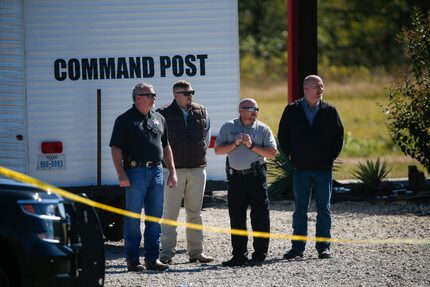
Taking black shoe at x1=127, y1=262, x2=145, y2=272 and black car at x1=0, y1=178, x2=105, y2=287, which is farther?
black shoe at x1=127, y1=262, x2=145, y2=272

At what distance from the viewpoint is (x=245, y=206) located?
36.3ft

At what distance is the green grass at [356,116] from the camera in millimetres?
24094

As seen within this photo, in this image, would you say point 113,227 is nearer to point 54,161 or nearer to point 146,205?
point 54,161

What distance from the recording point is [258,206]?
436 inches

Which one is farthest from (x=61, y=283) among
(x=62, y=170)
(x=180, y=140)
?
(x=62, y=170)

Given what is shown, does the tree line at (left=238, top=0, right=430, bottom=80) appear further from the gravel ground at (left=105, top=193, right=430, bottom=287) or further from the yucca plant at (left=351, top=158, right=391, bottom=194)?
the gravel ground at (left=105, top=193, right=430, bottom=287)

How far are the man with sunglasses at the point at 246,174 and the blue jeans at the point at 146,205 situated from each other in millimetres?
745

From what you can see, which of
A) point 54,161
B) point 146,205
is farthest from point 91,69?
point 146,205

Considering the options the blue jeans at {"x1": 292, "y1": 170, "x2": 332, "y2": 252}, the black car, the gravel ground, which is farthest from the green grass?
the black car

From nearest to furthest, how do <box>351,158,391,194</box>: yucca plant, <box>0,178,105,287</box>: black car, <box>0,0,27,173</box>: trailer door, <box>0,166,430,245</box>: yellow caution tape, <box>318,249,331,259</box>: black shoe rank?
<box>0,178,105,287</box>: black car → <box>0,166,430,245</box>: yellow caution tape → <box>318,249,331,259</box>: black shoe → <box>0,0,27,173</box>: trailer door → <box>351,158,391,194</box>: yucca plant

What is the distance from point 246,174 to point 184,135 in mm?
799

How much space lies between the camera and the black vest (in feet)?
37.0

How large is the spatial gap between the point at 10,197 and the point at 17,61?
4.78 metres

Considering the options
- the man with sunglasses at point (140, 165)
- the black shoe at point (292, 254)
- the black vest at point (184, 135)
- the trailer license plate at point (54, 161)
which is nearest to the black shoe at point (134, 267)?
the man with sunglasses at point (140, 165)
